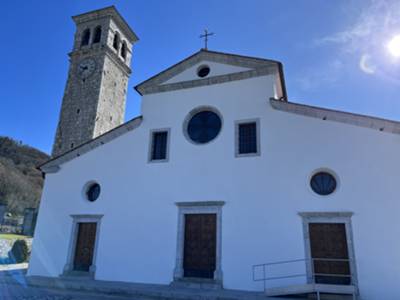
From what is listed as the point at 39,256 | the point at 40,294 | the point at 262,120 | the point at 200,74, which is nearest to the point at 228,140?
the point at 262,120

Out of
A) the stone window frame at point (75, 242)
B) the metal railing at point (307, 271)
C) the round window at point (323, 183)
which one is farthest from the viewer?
the stone window frame at point (75, 242)

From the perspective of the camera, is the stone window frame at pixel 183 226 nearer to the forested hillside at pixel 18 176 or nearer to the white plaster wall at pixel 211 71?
the white plaster wall at pixel 211 71

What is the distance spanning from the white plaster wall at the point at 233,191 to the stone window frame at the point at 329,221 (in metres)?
0.14

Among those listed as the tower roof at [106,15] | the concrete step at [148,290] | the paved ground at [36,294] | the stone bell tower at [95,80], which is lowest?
the paved ground at [36,294]

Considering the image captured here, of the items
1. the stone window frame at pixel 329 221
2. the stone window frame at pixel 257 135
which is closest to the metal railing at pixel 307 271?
the stone window frame at pixel 329 221

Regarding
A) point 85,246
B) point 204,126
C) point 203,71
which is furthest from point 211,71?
point 85,246

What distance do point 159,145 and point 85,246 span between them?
16.1ft

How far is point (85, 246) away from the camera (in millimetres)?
12117

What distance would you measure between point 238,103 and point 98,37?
62.3 ft

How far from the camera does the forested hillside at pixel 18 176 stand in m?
42.3

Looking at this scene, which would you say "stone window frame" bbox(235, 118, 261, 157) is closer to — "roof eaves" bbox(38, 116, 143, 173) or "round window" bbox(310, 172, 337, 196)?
"round window" bbox(310, 172, 337, 196)

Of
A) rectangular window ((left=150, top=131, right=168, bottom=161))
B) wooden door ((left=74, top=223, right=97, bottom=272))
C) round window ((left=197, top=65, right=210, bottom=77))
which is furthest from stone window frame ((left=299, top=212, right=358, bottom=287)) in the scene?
wooden door ((left=74, top=223, right=97, bottom=272))

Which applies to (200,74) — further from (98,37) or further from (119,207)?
(98,37)

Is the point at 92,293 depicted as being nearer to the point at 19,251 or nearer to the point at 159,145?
the point at 159,145
